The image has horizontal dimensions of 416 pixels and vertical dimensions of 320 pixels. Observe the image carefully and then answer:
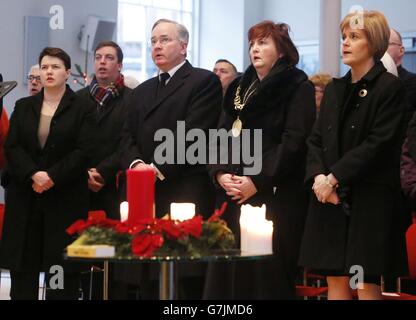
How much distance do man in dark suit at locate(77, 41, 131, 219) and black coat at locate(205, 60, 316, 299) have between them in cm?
104

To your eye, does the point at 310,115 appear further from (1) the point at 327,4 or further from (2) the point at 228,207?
(1) the point at 327,4

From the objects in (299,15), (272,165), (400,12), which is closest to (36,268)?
(272,165)

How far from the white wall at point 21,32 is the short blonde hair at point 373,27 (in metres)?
6.54

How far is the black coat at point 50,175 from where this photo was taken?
5176 millimetres

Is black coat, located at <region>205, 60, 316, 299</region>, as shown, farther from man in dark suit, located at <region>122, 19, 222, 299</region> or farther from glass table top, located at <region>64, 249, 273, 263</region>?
glass table top, located at <region>64, 249, 273, 263</region>

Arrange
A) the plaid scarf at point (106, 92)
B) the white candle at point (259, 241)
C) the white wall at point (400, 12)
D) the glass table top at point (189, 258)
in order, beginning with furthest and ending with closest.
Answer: the white wall at point (400, 12)
the plaid scarf at point (106, 92)
the white candle at point (259, 241)
the glass table top at point (189, 258)

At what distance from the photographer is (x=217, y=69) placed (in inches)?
287

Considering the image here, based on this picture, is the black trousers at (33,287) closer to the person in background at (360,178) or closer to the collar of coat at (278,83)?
the collar of coat at (278,83)

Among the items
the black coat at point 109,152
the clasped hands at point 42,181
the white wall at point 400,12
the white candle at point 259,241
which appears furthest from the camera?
the white wall at point 400,12

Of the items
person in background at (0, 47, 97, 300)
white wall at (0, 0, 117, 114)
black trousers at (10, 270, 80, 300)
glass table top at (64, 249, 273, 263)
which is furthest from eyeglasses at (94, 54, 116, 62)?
white wall at (0, 0, 117, 114)

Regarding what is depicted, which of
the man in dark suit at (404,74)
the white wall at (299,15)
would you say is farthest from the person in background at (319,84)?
A: the white wall at (299,15)

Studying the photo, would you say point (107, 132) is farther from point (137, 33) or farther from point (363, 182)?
point (137, 33)

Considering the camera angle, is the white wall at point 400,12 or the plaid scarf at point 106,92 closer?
the plaid scarf at point 106,92
